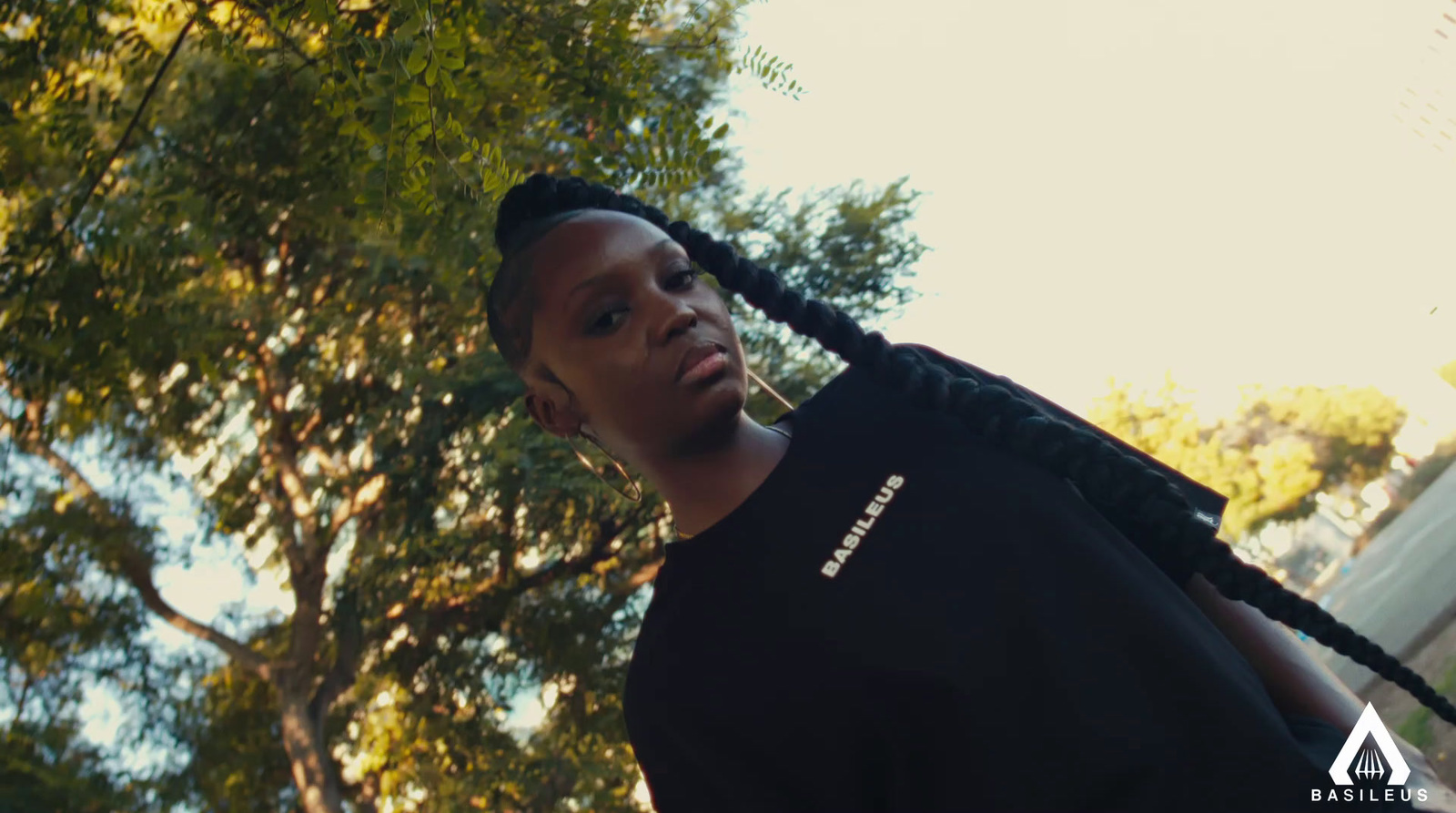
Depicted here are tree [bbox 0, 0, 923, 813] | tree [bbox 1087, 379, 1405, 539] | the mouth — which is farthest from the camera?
tree [bbox 1087, 379, 1405, 539]

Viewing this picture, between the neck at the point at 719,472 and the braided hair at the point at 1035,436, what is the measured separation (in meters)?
0.19

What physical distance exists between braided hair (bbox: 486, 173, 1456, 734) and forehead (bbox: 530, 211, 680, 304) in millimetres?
37

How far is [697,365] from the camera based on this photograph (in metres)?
1.71

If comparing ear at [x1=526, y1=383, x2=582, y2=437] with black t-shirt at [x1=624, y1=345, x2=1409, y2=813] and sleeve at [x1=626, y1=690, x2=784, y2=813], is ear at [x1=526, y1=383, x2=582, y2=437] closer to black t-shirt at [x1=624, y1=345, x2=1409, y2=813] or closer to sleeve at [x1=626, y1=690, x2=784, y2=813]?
black t-shirt at [x1=624, y1=345, x2=1409, y2=813]

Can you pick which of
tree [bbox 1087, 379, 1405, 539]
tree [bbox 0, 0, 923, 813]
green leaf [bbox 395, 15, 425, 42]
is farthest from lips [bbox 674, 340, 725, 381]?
tree [bbox 1087, 379, 1405, 539]

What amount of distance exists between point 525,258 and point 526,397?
225 mm

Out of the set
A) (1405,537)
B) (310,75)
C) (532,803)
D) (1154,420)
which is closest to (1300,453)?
(1154,420)

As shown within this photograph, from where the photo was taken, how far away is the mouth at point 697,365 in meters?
A: 1.70

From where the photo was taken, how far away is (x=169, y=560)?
10.3 meters

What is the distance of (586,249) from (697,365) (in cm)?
27

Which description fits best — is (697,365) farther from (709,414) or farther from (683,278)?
(683,278)

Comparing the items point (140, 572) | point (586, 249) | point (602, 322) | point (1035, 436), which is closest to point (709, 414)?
point (602, 322)

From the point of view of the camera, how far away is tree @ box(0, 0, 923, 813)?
3709 millimetres

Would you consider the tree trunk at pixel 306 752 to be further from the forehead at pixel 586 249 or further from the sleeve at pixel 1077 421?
the sleeve at pixel 1077 421
